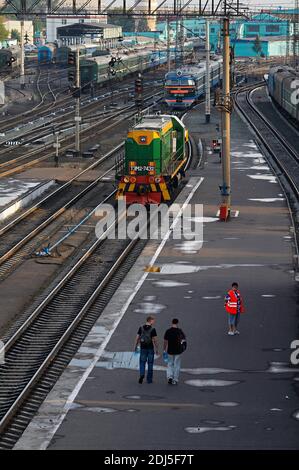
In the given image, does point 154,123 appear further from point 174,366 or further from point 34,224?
point 174,366

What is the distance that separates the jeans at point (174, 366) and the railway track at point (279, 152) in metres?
11.9

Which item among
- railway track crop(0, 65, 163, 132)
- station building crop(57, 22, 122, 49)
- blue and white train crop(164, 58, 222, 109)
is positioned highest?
station building crop(57, 22, 122, 49)

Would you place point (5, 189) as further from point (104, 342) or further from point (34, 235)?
point (104, 342)

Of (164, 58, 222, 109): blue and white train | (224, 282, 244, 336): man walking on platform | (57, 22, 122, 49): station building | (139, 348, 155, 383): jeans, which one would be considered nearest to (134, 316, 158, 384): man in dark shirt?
(139, 348, 155, 383): jeans

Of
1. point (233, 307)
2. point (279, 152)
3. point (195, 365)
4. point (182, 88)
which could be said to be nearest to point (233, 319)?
point (233, 307)

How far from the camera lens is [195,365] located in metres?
23.7

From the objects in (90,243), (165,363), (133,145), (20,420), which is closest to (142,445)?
(20,420)

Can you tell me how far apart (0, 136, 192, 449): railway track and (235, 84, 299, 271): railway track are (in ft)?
20.0

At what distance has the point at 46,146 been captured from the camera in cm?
6881

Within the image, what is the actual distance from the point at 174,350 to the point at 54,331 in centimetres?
577

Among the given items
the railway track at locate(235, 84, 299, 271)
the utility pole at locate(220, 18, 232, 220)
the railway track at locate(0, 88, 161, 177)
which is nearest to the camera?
the utility pole at locate(220, 18, 232, 220)

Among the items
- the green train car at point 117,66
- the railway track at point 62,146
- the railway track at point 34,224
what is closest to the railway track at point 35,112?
the green train car at point 117,66

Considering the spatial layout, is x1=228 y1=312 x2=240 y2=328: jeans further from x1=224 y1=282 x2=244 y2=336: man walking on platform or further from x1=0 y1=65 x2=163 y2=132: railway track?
x1=0 y1=65 x2=163 y2=132: railway track

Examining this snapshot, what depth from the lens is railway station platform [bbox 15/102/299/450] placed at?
19578mm
